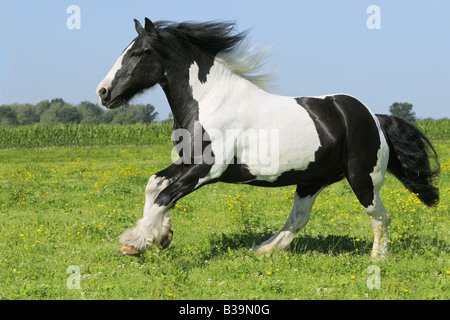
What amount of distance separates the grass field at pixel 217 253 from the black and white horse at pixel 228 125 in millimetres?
500

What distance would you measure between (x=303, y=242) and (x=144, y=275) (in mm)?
2442

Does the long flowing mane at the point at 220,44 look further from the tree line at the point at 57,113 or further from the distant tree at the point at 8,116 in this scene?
the distant tree at the point at 8,116

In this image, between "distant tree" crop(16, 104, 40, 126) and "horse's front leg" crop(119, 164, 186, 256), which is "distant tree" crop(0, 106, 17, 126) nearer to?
"distant tree" crop(16, 104, 40, 126)

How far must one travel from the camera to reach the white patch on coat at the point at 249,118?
5.42 metres

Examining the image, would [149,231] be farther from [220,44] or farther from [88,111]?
[88,111]

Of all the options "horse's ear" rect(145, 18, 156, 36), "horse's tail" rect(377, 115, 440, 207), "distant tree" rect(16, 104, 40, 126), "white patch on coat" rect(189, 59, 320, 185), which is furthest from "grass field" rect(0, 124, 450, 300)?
"distant tree" rect(16, 104, 40, 126)

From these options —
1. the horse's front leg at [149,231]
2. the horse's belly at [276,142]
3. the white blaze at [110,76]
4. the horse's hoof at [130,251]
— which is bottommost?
the horse's hoof at [130,251]

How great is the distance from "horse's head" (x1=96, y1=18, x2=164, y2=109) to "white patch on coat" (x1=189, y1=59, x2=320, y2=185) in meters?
0.48

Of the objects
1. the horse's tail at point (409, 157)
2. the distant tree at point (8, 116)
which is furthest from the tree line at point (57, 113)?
the horse's tail at point (409, 157)

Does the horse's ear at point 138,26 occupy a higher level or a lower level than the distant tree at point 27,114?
higher

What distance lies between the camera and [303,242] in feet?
22.2

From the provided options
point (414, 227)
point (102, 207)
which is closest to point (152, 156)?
point (102, 207)

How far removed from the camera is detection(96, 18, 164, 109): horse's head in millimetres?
5461
